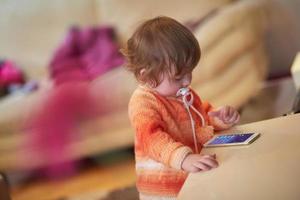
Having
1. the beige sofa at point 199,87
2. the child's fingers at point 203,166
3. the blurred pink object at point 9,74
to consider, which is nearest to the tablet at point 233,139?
the child's fingers at point 203,166

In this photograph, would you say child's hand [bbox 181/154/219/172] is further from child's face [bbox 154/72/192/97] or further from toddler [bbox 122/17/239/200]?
child's face [bbox 154/72/192/97]

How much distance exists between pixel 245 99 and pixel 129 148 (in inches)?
Result: 25.2

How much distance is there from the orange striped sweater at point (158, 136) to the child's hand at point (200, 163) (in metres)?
0.07

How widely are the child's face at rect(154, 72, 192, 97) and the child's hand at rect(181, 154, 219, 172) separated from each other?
183 mm

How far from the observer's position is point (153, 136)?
826 mm

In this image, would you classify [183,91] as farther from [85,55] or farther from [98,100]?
[85,55]

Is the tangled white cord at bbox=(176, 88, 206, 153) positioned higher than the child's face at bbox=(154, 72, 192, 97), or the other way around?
the child's face at bbox=(154, 72, 192, 97)

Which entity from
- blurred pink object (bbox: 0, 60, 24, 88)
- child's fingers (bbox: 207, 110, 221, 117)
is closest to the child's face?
child's fingers (bbox: 207, 110, 221, 117)

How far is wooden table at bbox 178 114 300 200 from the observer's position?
0.58 meters

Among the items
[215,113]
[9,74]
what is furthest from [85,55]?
[215,113]

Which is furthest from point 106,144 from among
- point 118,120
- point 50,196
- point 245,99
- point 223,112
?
point 223,112

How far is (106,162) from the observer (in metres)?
2.35

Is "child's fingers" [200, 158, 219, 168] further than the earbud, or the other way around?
the earbud

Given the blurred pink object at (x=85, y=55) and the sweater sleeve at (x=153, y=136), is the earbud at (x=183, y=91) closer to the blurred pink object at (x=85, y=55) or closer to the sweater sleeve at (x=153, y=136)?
the sweater sleeve at (x=153, y=136)
